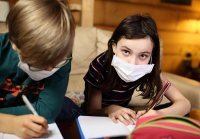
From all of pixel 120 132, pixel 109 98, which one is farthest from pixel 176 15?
pixel 120 132

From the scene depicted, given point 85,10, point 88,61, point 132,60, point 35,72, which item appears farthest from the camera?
point 85,10

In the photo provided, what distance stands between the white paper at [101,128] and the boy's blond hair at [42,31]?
19cm

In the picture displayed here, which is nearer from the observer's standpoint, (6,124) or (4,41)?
(6,124)

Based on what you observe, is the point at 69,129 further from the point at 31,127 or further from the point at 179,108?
the point at 179,108

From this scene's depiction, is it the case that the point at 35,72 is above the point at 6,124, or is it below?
above

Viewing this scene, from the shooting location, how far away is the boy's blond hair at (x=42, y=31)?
0.54m

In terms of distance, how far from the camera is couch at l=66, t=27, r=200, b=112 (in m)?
1.52

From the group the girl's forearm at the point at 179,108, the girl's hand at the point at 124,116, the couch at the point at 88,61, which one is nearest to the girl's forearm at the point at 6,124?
the girl's hand at the point at 124,116

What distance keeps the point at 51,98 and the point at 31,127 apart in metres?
0.16

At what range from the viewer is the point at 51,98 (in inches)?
27.9

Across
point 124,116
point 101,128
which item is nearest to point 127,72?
point 124,116

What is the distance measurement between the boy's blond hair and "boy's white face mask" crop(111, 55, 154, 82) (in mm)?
334

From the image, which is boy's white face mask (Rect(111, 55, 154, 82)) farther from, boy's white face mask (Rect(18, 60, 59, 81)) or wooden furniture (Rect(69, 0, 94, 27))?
wooden furniture (Rect(69, 0, 94, 27))

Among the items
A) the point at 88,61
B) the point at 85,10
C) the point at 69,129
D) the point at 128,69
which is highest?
the point at 85,10
